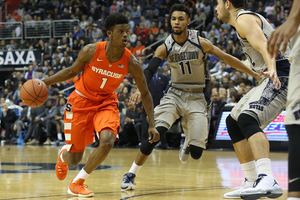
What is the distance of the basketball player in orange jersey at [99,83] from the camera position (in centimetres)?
476

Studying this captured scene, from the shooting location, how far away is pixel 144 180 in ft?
18.7

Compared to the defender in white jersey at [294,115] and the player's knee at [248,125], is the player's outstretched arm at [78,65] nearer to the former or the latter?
the player's knee at [248,125]

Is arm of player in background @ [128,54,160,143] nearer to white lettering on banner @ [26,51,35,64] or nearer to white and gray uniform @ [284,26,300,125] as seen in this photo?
white and gray uniform @ [284,26,300,125]

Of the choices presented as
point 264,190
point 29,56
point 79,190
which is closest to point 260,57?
point 264,190

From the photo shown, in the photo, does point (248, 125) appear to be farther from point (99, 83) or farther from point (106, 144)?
point (99, 83)

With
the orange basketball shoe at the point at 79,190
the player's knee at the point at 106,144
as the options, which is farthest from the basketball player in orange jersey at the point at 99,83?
the orange basketball shoe at the point at 79,190

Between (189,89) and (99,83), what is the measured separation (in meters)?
1.32

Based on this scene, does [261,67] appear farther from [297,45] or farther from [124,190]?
[124,190]

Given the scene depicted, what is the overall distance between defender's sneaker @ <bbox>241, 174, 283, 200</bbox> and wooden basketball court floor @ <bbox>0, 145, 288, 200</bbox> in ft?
3.11

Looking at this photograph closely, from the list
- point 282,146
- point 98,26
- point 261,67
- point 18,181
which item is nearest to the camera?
point 261,67

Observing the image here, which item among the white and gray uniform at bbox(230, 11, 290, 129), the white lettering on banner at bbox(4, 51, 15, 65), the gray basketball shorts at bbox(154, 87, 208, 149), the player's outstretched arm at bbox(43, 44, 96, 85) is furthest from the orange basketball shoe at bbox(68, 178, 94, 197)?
the white lettering on banner at bbox(4, 51, 15, 65)

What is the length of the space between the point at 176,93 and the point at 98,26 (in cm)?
1500

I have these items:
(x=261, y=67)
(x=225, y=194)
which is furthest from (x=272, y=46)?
(x=225, y=194)

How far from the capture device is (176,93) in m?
5.58
